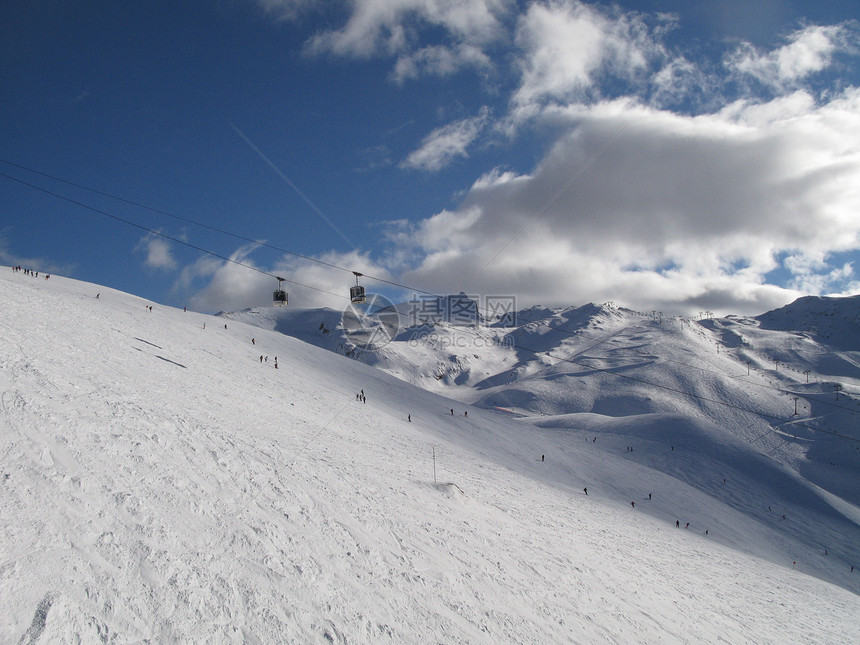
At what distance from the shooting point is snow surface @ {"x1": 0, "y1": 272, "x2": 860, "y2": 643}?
9.06 metres

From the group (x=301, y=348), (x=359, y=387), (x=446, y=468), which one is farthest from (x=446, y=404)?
(x=446, y=468)

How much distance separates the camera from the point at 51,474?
10.5 metres

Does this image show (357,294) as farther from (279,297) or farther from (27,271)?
(27,271)

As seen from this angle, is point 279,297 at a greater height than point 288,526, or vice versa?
point 279,297

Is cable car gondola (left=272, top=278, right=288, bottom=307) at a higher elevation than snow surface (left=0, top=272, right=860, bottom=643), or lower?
higher

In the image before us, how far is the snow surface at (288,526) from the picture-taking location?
9.06m

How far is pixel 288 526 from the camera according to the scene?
1264 cm

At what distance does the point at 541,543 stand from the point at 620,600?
11.2ft

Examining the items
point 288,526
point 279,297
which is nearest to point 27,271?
point 279,297

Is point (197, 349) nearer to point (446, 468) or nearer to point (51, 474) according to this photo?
point (446, 468)

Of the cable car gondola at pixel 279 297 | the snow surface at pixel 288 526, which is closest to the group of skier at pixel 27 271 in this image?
the snow surface at pixel 288 526

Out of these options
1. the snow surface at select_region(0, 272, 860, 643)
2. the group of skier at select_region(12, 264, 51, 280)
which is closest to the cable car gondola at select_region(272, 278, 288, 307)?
the snow surface at select_region(0, 272, 860, 643)

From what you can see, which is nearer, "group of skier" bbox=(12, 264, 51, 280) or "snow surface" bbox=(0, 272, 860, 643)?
"snow surface" bbox=(0, 272, 860, 643)

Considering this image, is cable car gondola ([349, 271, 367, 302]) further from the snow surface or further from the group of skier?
the group of skier
